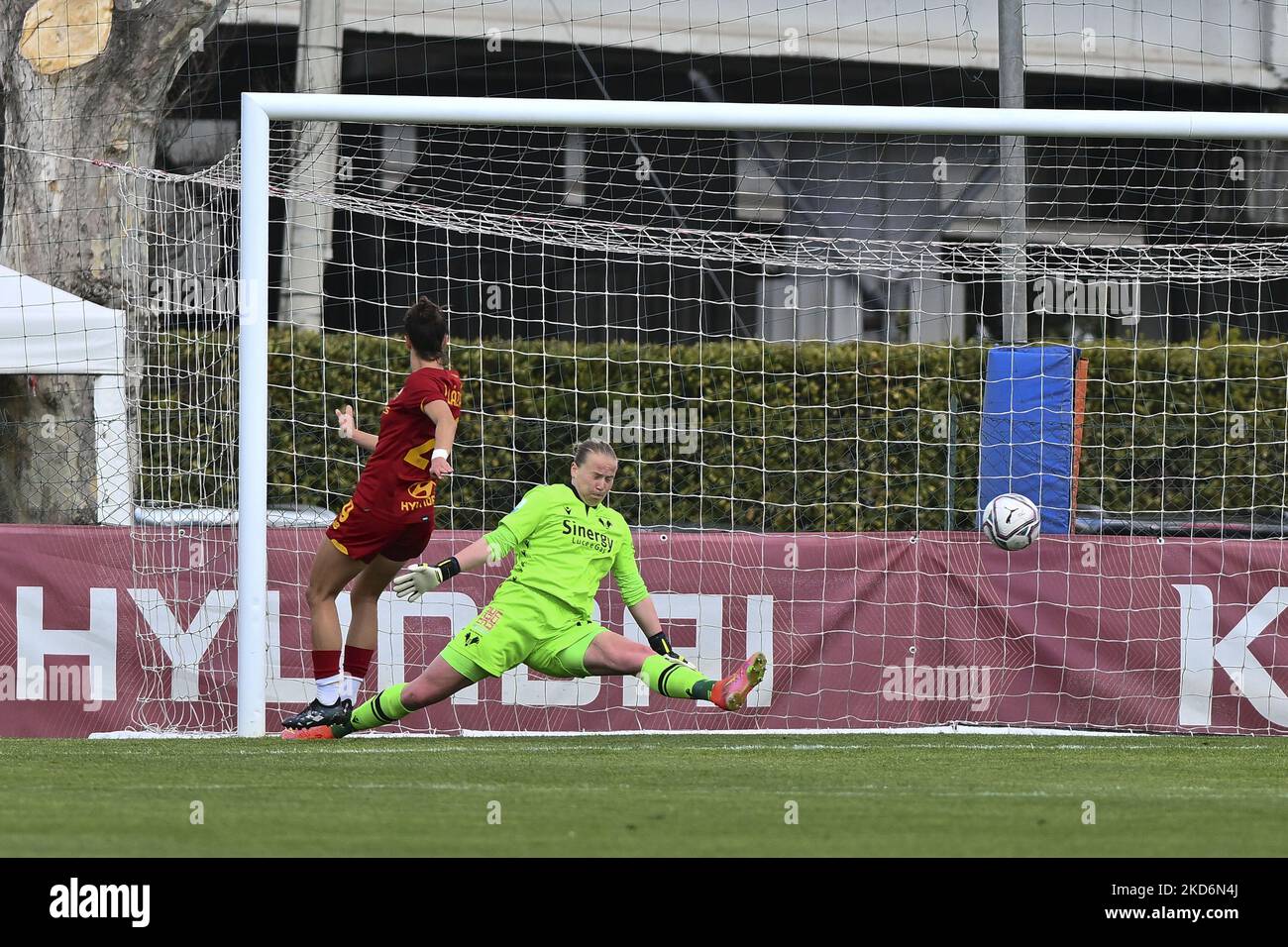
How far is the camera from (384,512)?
7.63 meters

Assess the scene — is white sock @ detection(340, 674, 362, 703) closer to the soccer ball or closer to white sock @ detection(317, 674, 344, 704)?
white sock @ detection(317, 674, 344, 704)

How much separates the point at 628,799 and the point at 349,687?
274 centimetres

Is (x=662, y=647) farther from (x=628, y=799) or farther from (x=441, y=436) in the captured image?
(x=628, y=799)

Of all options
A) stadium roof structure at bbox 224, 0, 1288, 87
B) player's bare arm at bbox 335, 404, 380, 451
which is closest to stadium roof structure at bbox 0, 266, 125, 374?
player's bare arm at bbox 335, 404, 380, 451

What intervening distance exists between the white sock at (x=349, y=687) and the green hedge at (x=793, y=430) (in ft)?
12.2

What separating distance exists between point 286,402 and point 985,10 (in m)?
11.2

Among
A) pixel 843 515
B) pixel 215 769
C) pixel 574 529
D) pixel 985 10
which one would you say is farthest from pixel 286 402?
pixel 985 10

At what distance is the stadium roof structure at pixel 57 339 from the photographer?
33.4ft

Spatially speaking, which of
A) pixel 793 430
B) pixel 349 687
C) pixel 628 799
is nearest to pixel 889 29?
pixel 793 430

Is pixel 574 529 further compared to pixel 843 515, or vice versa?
pixel 843 515

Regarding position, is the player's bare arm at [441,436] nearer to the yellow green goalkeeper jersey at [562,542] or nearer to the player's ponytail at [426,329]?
the player's ponytail at [426,329]

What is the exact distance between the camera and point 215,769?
6.29m

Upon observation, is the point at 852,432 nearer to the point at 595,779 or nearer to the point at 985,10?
the point at 595,779

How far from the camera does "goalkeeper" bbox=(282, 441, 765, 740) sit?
24.7 ft
